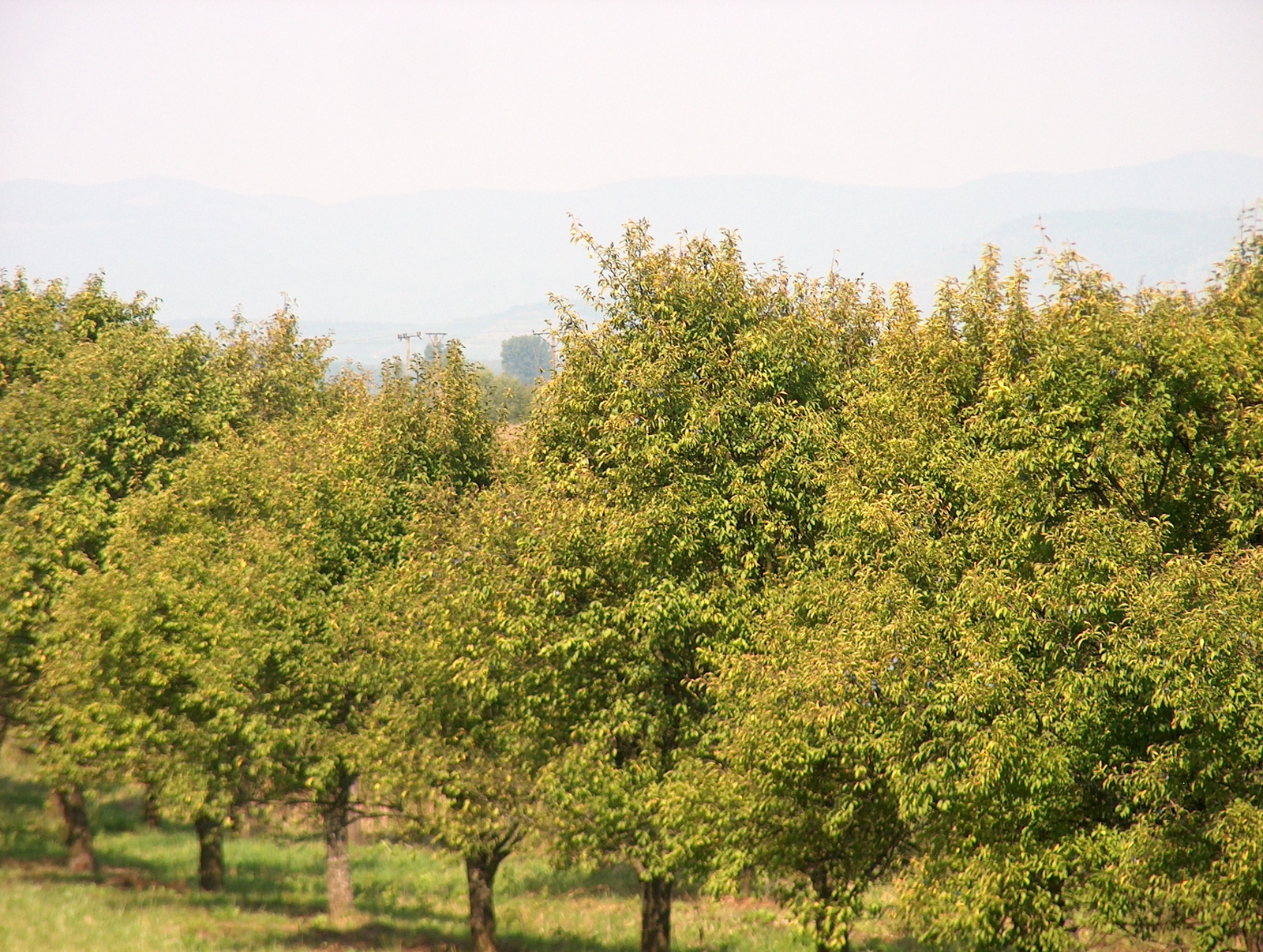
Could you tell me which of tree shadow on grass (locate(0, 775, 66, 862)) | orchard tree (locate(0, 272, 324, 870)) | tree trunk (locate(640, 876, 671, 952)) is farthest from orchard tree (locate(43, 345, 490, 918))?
tree shadow on grass (locate(0, 775, 66, 862))

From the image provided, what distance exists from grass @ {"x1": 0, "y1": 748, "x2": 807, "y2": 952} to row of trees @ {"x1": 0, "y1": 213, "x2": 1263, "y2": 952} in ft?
8.57

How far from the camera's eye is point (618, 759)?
78.3ft

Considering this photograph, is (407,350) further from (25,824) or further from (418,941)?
(418,941)

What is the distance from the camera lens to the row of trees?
15727 mm

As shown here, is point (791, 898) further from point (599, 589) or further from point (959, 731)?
point (599, 589)

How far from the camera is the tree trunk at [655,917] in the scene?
80.7ft

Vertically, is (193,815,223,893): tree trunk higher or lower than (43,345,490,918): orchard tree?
lower

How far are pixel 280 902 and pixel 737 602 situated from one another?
2197 centimetres

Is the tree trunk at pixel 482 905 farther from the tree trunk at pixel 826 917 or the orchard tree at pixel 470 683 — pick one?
the tree trunk at pixel 826 917

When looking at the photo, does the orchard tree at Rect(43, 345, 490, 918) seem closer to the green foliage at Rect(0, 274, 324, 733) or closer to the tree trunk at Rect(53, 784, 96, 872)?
Result: the green foliage at Rect(0, 274, 324, 733)

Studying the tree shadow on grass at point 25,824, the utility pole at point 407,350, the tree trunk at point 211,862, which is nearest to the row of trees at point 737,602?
the tree trunk at point 211,862

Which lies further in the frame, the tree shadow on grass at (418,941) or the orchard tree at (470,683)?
the tree shadow on grass at (418,941)

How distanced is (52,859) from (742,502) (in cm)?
2896

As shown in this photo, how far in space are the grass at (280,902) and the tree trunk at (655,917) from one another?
6649 millimetres
